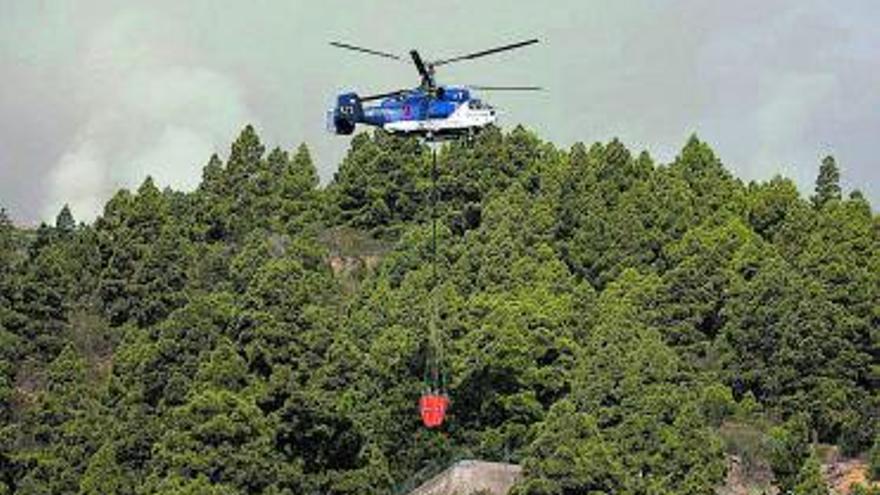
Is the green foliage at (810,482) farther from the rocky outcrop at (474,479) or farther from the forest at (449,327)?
the rocky outcrop at (474,479)

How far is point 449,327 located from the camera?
93.5 m

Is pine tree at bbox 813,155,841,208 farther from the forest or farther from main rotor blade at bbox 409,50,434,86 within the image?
main rotor blade at bbox 409,50,434,86

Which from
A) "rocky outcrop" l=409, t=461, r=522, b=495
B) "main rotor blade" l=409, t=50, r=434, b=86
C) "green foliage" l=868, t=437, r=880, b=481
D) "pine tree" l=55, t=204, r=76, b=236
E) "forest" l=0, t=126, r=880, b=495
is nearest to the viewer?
"main rotor blade" l=409, t=50, r=434, b=86

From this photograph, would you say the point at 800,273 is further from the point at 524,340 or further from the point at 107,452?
the point at 107,452

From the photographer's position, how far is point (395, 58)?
5578cm

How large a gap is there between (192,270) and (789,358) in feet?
118

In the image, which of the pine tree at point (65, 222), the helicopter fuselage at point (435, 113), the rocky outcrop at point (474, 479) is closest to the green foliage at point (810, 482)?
the rocky outcrop at point (474, 479)

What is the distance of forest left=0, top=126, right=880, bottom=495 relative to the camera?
8169 cm

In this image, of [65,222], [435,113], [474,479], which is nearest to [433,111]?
[435,113]

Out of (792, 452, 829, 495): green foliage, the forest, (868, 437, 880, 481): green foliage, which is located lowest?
(792, 452, 829, 495): green foliage

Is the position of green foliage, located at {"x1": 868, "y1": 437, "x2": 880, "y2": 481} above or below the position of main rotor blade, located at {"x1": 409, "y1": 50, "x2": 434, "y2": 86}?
below

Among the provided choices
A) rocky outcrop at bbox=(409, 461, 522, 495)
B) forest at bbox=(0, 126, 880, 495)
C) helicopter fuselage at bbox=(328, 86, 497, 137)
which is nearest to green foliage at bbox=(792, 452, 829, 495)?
forest at bbox=(0, 126, 880, 495)

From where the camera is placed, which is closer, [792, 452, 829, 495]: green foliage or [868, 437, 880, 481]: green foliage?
[792, 452, 829, 495]: green foliage

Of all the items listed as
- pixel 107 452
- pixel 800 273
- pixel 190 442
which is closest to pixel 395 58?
pixel 190 442
